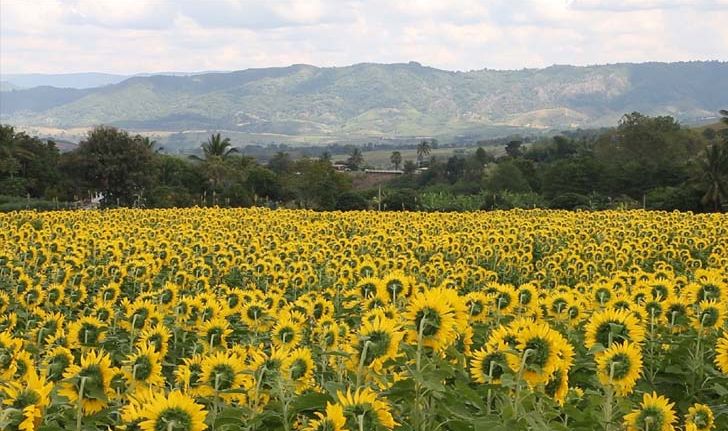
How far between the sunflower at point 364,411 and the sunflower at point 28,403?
122 centimetres

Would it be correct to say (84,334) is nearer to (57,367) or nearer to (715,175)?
(57,367)

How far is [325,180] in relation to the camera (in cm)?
6206

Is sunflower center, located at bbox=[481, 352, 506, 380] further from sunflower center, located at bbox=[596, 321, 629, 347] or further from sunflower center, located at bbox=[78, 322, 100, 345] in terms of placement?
sunflower center, located at bbox=[78, 322, 100, 345]

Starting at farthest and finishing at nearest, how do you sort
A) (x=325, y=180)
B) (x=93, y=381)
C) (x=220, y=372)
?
(x=325, y=180)
(x=220, y=372)
(x=93, y=381)

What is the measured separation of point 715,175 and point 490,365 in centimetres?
5081

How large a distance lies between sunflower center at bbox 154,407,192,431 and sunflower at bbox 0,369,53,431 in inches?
22.8

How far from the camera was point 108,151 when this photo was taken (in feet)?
193

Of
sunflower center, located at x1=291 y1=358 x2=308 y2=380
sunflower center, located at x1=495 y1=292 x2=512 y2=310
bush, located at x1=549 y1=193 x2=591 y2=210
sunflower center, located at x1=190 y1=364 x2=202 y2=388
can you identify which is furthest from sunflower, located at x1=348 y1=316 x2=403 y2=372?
bush, located at x1=549 y1=193 x2=591 y2=210

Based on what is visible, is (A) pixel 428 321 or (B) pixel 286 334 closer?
(A) pixel 428 321

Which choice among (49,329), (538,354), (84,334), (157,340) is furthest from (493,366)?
(49,329)

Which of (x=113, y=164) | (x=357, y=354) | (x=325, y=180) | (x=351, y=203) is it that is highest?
(x=357, y=354)

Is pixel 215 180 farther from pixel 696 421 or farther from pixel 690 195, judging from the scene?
pixel 696 421

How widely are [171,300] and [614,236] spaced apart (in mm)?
14400

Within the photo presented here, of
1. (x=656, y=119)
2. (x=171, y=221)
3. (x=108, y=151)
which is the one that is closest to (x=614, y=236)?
(x=171, y=221)
